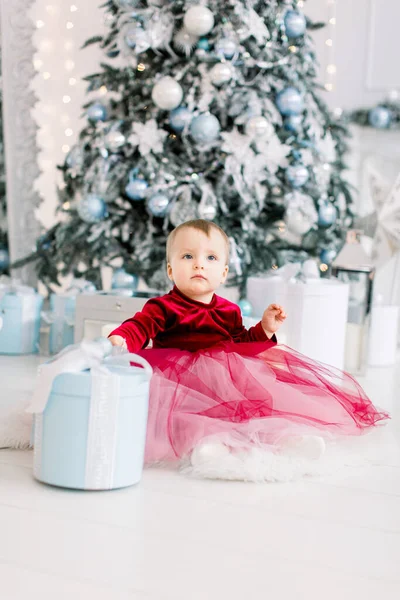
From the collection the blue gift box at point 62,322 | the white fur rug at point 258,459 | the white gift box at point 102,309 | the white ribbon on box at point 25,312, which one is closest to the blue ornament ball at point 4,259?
the white ribbon on box at point 25,312

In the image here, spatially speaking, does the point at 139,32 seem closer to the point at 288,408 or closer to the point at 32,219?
the point at 32,219

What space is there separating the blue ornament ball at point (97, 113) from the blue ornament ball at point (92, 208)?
1.21ft

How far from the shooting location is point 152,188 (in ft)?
11.3

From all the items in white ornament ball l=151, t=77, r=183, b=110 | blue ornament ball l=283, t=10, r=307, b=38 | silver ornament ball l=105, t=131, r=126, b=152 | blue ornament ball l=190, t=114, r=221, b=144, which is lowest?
silver ornament ball l=105, t=131, r=126, b=152

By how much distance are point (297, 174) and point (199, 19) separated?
0.82 m

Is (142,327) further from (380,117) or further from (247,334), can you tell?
(380,117)

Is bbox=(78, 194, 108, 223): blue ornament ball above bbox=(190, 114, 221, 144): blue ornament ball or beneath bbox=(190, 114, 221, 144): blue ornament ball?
beneath

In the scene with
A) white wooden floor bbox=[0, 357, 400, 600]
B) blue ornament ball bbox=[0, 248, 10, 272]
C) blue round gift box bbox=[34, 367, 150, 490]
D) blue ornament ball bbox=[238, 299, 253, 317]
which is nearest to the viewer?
white wooden floor bbox=[0, 357, 400, 600]

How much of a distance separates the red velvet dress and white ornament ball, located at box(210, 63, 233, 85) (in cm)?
148

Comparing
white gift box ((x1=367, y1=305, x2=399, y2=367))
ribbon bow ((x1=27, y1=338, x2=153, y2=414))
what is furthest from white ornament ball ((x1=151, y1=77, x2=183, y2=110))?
ribbon bow ((x1=27, y1=338, x2=153, y2=414))

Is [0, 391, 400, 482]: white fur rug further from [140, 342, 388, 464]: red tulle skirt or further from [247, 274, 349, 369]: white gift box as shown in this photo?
[247, 274, 349, 369]: white gift box

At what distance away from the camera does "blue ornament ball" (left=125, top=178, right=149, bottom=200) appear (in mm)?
3463

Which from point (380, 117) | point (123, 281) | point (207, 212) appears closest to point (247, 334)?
point (207, 212)

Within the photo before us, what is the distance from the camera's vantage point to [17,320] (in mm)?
3430
